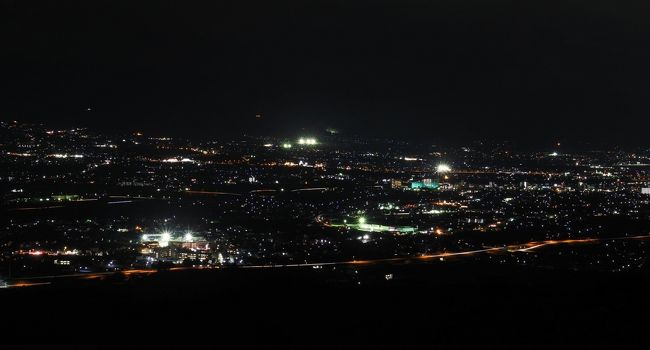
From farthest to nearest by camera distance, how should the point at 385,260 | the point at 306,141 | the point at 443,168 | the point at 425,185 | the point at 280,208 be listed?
1. the point at 306,141
2. the point at 443,168
3. the point at 425,185
4. the point at 280,208
5. the point at 385,260

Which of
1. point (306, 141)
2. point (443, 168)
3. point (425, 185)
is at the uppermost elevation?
point (306, 141)

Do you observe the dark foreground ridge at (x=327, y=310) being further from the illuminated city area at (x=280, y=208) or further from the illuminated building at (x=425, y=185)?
the illuminated building at (x=425, y=185)

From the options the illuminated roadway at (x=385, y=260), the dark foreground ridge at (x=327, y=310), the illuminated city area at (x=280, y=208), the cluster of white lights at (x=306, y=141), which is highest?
the cluster of white lights at (x=306, y=141)

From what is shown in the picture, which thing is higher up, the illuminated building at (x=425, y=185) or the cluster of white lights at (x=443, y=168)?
the cluster of white lights at (x=443, y=168)

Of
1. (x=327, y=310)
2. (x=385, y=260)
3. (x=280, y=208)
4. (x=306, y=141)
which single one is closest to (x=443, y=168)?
(x=306, y=141)

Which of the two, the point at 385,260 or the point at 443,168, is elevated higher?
the point at 443,168

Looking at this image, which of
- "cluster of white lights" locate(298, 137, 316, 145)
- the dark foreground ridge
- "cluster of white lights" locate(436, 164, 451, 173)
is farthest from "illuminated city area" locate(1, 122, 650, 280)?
the dark foreground ridge

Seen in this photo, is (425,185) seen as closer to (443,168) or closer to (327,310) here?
(443,168)

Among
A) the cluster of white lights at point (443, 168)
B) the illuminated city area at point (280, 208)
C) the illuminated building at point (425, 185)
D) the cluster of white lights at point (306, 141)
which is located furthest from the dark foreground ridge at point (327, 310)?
the cluster of white lights at point (306, 141)

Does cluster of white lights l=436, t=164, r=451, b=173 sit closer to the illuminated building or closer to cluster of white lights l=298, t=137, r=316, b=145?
the illuminated building
